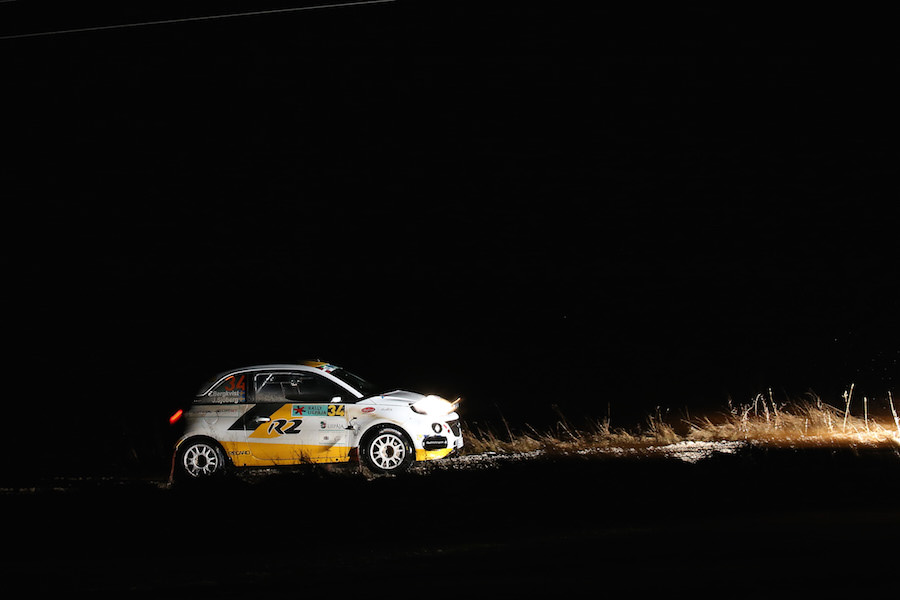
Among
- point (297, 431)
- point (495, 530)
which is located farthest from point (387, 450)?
point (495, 530)

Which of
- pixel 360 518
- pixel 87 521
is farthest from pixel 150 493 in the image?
pixel 360 518

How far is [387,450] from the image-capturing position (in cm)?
1241

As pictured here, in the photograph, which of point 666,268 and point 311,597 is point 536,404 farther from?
point 666,268

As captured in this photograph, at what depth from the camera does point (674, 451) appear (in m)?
13.4

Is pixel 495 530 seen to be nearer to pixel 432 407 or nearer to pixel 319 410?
pixel 432 407

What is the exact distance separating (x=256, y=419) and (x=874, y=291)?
47.7 metres

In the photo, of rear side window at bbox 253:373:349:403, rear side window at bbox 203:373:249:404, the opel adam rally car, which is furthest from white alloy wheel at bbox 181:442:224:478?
rear side window at bbox 253:373:349:403

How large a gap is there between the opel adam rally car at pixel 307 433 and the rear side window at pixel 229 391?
0.04 meters

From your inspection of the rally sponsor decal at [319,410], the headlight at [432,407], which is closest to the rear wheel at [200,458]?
the rally sponsor decal at [319,410]

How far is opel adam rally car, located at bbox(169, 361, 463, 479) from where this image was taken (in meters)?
12.4

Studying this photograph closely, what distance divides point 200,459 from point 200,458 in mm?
14

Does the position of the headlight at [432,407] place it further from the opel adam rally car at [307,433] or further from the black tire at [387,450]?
the black tire at [387,450]

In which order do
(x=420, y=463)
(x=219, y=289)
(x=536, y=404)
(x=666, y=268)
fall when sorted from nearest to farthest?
1. (x=420, y=463)
2. (x=536, y=404)
3. (x=666, y=268)
4. (x=219, y=289)

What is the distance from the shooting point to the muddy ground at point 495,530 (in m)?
6.97
